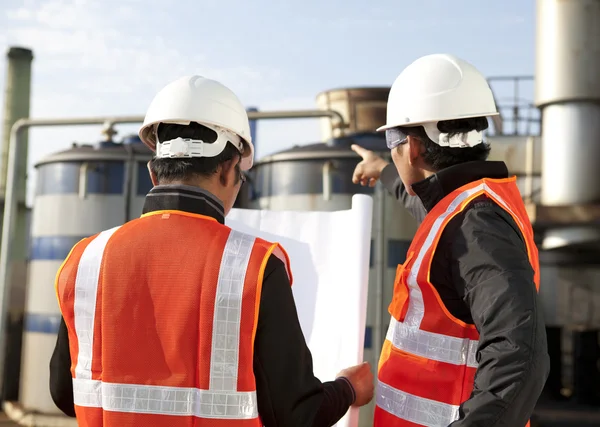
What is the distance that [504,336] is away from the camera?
1.49 meters

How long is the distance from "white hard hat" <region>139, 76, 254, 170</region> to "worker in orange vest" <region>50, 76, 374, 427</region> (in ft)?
0.07

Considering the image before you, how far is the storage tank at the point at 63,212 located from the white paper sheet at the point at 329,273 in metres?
4.99

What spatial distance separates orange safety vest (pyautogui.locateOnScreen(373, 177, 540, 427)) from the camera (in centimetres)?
175

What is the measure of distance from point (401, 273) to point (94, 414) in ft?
2.85

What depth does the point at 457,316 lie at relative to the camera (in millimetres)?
1743

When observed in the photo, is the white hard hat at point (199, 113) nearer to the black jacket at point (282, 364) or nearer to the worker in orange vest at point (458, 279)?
the black jacket at point (282, 364)

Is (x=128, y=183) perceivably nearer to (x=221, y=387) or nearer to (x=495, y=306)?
(x=221, y=387)

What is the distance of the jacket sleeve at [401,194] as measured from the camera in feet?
8.39

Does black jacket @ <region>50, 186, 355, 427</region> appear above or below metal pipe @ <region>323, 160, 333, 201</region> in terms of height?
below

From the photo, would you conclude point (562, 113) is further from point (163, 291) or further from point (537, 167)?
point (163, 291)

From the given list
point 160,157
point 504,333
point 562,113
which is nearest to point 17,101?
point 562,113

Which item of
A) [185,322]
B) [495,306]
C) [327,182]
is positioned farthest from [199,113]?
[327,182]

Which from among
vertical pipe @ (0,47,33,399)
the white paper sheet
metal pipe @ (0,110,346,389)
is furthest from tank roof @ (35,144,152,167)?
the white paper sheet

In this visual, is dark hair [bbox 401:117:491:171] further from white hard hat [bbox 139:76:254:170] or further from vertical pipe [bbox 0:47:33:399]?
vertical pipe [bbox 0:47:33:399]
